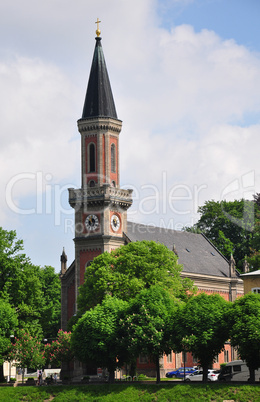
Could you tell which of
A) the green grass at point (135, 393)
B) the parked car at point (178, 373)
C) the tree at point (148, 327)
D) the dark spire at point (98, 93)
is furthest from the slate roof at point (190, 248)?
the green grass at point (135, 393)

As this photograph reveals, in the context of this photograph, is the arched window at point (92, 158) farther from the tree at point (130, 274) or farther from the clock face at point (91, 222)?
the tree at point (130, 274)

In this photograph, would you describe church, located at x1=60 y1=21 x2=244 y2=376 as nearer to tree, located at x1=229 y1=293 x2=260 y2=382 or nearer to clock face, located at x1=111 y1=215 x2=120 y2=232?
clock face, located at x1=111 y1=215 x2=120 y2=232

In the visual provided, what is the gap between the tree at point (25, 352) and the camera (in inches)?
3204

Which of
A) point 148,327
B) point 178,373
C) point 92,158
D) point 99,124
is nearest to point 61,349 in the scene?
point 178,373

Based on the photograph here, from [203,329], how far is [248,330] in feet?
17.0

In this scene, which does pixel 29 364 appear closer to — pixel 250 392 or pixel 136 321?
pixel 136 321

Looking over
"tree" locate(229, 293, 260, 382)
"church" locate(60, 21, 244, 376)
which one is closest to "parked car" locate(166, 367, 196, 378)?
"church" locate(60, 21, 244, 376)

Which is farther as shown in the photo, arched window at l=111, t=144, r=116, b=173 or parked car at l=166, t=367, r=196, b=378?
arched window at l=111, t=144, r=116, b=173

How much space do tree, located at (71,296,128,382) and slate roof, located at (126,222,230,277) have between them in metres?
28.8

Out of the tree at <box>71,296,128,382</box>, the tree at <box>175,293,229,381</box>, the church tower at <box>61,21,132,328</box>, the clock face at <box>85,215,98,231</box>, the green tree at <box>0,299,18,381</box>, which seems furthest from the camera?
the clock face at <box>85,215,98,231</box>

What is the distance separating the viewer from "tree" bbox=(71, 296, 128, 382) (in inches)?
2763

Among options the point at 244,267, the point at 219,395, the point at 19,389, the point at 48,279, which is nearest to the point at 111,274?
the point at 19,389

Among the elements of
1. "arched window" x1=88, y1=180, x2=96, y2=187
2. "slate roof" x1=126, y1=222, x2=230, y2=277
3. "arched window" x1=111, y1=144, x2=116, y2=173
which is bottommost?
"slate roof" x1=126, y1=222, x2=230, y2=277

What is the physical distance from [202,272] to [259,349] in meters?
48.7
